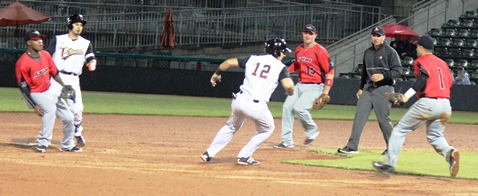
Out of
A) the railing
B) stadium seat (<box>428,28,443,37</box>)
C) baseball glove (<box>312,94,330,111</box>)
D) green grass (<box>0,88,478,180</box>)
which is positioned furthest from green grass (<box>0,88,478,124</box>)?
baseball glove (<box>312,94,330,111</box>)

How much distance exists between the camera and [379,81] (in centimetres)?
1490

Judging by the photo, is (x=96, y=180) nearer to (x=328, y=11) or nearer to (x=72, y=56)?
(x=72, y=56)

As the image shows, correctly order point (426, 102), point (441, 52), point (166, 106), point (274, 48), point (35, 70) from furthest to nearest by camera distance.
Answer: point (441, 52) < point (166, 106) < point (35, 70) < point (274, 48) < point (426, 102)

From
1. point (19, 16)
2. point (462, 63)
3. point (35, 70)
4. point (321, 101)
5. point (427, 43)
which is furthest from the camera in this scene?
point (462, 63)

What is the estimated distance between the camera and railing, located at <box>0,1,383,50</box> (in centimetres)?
3553

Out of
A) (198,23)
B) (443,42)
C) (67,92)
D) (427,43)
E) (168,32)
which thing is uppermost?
(427,43)

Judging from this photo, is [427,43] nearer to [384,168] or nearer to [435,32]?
[384,168]

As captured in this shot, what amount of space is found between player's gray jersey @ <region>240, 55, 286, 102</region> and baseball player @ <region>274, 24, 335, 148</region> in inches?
106

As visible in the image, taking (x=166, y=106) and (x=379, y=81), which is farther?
(x=166, y=106)

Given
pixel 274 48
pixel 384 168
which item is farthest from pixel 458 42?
pixel 384 168

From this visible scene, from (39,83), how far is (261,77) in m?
3.27

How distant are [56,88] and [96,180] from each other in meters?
3.27

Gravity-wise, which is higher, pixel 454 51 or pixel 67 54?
pixel 67 54

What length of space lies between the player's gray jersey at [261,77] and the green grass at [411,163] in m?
1.52
